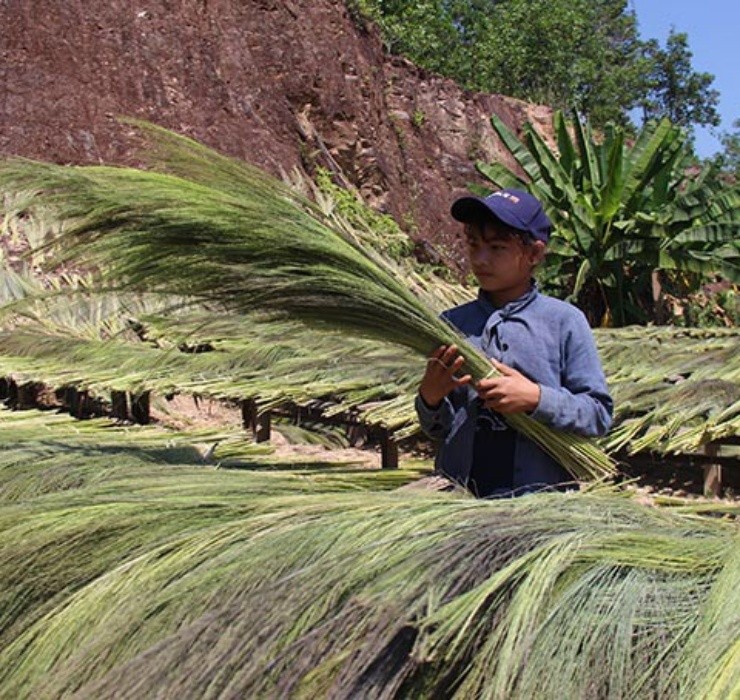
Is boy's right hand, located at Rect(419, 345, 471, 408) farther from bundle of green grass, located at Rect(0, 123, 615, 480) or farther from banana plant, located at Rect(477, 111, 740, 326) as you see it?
banana plant, located at Rect(477, 111, 740, 326)

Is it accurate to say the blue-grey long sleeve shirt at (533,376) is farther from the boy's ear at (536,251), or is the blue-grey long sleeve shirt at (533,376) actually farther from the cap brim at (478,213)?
the cap brim at (478,213)

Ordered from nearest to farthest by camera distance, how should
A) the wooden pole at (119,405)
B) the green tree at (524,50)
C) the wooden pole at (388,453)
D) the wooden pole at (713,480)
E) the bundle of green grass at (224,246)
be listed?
the bundle of green grass at (224,246) < the wooden pole at (713,480) < the wooden pole at (388,453) < the wooden pole at (119,405) < the green tree at (524,50)

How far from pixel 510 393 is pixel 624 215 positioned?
27.3ft

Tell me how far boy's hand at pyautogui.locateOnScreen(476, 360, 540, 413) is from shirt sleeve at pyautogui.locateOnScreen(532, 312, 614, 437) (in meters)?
0.02

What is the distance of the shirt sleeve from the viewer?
63.3 inches

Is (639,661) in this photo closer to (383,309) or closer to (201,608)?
(201,608)

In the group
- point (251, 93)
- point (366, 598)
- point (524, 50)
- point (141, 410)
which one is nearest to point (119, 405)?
point (141, 410)

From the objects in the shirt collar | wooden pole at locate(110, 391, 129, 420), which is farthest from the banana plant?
the shirt collar

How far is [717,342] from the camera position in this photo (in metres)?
5.03

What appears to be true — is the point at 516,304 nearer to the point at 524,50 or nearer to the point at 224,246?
the point at 224,246

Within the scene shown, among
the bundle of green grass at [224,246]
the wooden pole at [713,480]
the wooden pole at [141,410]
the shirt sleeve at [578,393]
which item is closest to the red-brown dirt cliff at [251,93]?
the wooden pole at [141,410]

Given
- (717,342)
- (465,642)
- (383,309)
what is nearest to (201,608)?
(465,642)

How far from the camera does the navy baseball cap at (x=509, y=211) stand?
1.64 m

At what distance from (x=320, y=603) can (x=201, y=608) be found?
146 mm
